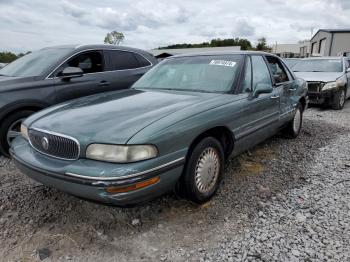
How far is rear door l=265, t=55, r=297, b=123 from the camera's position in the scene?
4492 millimetres

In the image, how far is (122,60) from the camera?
5.63 metres

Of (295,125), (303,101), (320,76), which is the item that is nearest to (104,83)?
(295,125)

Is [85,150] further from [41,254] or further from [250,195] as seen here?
[250,195]

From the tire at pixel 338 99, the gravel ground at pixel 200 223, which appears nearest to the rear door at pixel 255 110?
the gravel ground at pixel 200 223

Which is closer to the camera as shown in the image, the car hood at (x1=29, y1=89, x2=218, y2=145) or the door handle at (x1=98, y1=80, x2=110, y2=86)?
the car hood at (x1=29, y1=89, x2=218, y2=145)

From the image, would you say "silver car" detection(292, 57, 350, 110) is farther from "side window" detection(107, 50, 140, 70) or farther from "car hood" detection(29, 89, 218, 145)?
"car hood" detection(29, 89, 218, 145)

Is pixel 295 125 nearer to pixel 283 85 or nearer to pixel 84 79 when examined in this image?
pixel 283 85

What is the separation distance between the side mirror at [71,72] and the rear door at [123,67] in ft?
2.08

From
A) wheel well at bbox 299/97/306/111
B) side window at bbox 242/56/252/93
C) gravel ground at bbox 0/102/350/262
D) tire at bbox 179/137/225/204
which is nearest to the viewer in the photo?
gravel ground at bbox 0/102/350/262

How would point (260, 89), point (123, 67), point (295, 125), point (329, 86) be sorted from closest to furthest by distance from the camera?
point (260, 89), point (295, 125), point (123, 67), point (329, 86)

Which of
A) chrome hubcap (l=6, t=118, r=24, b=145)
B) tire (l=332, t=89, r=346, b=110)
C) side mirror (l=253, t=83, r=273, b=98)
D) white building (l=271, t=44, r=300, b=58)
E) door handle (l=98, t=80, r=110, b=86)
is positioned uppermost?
white building (l=271, t=44, r=300, b=58)

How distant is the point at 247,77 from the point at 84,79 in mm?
2679

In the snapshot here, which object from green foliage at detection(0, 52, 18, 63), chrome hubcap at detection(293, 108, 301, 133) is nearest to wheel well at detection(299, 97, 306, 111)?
chrome hubcap at detection(293, 108, 301, 133)

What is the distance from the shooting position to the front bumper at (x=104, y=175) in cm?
227
